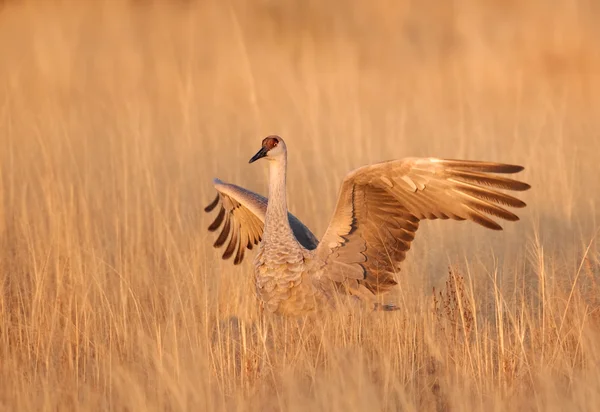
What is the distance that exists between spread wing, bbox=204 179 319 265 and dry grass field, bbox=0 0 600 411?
16 centimetres

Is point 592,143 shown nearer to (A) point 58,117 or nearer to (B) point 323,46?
(A) point 58,117

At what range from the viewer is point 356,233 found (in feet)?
21.0

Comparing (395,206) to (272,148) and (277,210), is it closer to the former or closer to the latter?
(277,210)

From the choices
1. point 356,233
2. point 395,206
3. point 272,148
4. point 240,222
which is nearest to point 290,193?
point 240,222

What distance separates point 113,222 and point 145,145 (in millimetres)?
1196

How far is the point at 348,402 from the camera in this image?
467 centimetres

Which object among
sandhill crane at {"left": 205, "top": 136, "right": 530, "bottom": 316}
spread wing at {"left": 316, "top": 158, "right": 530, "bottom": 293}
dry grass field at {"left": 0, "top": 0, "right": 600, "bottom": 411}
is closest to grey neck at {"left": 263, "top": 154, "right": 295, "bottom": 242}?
sandhill crane at {"left": 205, "top": 136, "right": 530, "bottom": 316}

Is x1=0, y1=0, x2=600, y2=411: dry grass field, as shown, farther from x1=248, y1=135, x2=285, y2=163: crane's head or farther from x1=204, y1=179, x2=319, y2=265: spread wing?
x1=248, y1=135, x2=285, y2=163: crane's head

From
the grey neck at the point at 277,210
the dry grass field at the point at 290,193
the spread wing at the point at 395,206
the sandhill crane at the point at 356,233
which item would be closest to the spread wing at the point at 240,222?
the dry grass field at the point at 290,193

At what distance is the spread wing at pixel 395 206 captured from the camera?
224 inches

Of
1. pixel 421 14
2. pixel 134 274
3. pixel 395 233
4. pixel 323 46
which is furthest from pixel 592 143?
pixel 421 14

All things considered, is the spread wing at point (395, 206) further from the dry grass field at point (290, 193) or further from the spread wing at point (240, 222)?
the spread wing at point (240, 222)

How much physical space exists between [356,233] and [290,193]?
292 centimetres

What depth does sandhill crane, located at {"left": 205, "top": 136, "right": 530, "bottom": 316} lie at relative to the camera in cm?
588
